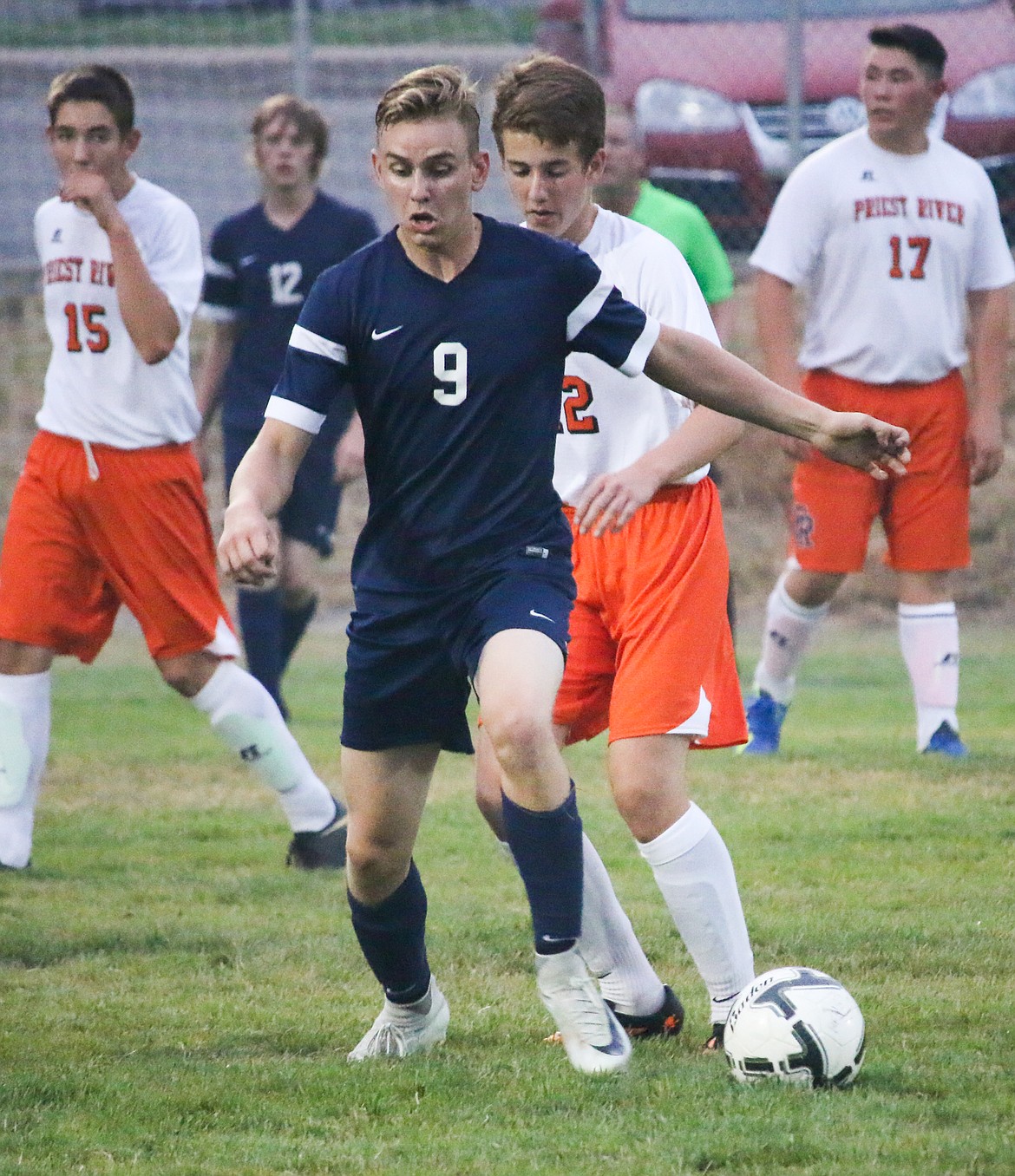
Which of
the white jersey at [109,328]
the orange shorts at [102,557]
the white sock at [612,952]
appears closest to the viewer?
the white sock at [612,952]

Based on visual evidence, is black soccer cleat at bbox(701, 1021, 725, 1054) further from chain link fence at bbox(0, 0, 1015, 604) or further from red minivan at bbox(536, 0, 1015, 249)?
red minivan at bbox(536, 0, 1015, 249)

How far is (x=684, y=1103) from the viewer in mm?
3557

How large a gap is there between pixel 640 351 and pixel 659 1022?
143 cm

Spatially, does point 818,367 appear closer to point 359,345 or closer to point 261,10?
point 359,345

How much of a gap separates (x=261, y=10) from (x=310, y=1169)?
10620 mm

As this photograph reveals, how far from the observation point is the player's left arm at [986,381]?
23.2 ft

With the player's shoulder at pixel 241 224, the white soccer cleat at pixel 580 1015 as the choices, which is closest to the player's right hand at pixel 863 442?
the white soccer cleat at pixel 580 1015

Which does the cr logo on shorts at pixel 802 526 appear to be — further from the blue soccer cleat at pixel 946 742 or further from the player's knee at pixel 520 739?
the player's knee at pixel 520 739

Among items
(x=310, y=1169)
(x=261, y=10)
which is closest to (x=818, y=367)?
(x=310, y=1169)

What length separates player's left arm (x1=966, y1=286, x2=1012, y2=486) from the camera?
7086 mm

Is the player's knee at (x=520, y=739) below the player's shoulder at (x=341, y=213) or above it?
below

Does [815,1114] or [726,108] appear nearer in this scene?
[815,1114]

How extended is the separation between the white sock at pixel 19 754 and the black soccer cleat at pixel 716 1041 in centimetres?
264

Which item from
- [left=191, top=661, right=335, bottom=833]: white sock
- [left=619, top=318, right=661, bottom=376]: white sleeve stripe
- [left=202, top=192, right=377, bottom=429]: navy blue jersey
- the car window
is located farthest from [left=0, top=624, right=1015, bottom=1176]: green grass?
the car window
